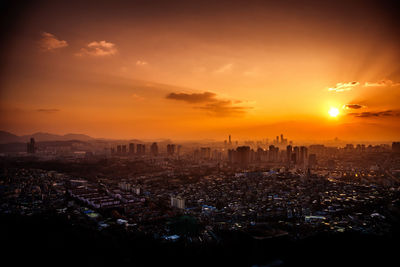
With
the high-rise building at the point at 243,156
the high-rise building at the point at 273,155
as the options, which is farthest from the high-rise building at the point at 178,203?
the high-rise building at the point at 273,155

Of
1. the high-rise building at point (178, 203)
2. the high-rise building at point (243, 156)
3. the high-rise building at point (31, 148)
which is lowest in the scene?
the high-rise building at point (178, 203)

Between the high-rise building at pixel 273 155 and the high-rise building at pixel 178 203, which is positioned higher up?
the high-rise building at pixel 273 155

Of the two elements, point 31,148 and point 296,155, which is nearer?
point 296,155

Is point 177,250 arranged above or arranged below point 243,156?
below

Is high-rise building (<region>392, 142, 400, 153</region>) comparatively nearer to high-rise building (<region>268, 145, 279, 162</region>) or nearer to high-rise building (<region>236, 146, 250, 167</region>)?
high-rise building (<region>268, 145, 279, 162</region>)

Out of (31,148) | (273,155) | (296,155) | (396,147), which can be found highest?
(396,147)

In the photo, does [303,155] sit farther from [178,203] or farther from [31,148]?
[31,148]

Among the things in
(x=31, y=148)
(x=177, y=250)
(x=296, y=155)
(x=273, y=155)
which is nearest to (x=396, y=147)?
(x=296, y=155)

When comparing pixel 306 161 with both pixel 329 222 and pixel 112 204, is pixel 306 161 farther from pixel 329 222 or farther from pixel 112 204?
pixel 112 204

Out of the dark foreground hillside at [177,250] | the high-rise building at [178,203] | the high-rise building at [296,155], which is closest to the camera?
the dark foreground hillside at [177,250]

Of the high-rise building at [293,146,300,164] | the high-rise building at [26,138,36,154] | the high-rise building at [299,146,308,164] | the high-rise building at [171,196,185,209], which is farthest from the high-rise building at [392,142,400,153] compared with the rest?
the high-rise building at [26,138,36,154]

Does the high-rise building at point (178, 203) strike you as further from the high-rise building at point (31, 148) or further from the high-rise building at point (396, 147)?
the high-rise building at point (31, 148)

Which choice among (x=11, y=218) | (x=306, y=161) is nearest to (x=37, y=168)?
(x=11, y=218)
